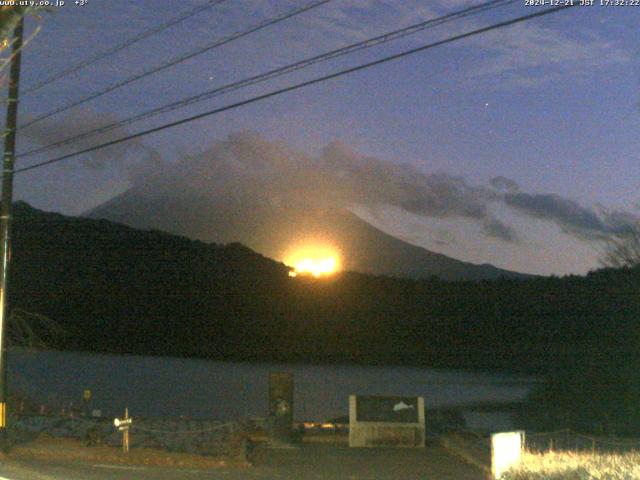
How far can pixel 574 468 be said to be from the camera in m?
12.4

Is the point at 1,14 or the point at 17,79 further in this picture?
the point at 17,79

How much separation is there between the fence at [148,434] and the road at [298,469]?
5.87 ft

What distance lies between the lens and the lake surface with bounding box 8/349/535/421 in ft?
190

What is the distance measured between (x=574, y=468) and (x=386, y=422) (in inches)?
515

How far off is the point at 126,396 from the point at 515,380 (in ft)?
123

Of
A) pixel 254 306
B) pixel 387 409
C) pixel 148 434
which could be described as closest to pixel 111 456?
pixel 148 434

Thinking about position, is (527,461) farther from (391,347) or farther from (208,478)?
(391,347)

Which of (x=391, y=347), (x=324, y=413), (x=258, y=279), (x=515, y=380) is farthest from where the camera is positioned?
(x=258, y=279)

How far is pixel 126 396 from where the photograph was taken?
6525 cm

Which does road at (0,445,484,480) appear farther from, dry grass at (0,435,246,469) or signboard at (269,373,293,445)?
signboard at (269,373,293,445)

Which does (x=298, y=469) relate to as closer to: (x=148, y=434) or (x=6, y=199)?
(x=148, y=434)

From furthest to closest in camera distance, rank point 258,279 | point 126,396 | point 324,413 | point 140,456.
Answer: point 258,279
point 126,396
point 324,413
point 140,456

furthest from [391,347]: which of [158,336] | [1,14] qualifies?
[1,14]

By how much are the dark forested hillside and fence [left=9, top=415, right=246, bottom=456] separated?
49.3 metres
